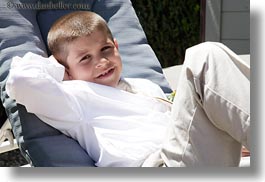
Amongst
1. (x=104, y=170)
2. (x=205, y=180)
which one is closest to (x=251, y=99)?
(x=205, y=180)

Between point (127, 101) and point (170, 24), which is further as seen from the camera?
point (170, 24)

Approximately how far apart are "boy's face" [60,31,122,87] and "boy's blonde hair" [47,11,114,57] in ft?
0.06

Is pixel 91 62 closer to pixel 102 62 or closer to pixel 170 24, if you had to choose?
pixel 102 62

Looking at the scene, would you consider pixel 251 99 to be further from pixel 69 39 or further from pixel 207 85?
pixel 69 39

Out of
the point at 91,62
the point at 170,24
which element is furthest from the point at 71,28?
Answer: the point at 170,24

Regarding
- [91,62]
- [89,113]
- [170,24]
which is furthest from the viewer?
[170,24]

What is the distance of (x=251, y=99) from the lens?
4.61ft

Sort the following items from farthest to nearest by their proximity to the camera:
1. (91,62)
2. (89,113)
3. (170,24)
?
(170,24) < (91,62) < (89,113)

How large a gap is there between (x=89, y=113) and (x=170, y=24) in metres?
0.72

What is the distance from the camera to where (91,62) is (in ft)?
5.54

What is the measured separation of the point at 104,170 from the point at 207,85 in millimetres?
383

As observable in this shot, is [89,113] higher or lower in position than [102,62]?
lower

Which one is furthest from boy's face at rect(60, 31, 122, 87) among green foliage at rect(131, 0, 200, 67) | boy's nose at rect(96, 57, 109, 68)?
green foliage at rect(131, 0, 200, 67)

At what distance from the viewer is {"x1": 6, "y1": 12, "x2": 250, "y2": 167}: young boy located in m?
1.35
